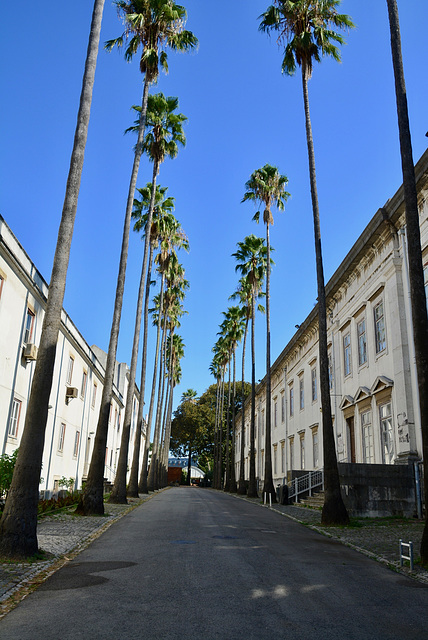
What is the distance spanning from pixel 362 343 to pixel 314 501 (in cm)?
715

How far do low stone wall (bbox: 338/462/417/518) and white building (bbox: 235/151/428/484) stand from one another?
844 millimetres

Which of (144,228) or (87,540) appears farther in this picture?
(144,228)

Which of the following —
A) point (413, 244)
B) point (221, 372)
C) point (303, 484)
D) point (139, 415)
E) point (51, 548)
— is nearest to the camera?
point (51, 548)

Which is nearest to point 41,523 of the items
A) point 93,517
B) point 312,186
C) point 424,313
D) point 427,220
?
point 93,517

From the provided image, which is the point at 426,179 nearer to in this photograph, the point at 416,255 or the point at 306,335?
the point at 416,255

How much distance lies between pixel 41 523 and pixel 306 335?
23932 millimetres

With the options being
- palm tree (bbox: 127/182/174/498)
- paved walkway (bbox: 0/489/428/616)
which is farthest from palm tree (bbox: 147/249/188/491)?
paved walkway (bbox: 0/489/428/616)

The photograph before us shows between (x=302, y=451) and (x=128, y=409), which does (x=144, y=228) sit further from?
(x=302, y=451)

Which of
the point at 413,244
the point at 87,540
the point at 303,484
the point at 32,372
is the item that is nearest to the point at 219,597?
the point at 87,540

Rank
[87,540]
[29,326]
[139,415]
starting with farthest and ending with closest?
1. [139,415]
2. [29,326]
3. [87,540]

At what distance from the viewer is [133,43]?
2017 cm

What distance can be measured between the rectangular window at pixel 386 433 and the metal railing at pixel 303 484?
5738 mm

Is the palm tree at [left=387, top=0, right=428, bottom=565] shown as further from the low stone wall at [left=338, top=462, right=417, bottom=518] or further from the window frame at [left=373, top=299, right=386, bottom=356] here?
the window frame at [left=373, top=299, right=386, bottom=356]

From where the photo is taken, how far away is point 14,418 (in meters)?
16.8
